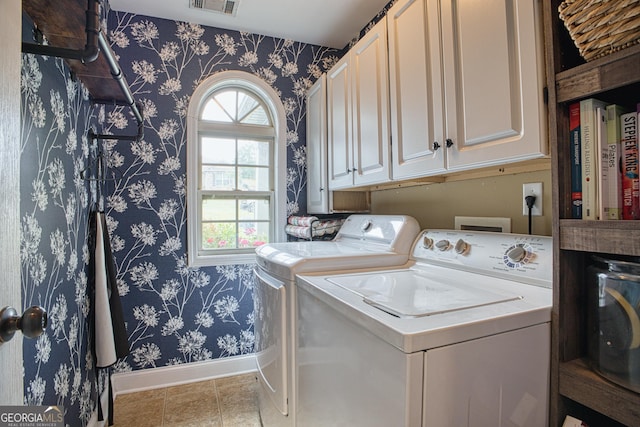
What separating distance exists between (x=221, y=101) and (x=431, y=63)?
1774mm

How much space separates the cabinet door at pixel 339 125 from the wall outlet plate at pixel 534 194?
958 millimetres

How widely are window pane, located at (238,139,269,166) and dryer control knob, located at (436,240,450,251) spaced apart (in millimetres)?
1689

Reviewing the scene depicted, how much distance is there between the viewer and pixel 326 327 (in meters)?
1.07

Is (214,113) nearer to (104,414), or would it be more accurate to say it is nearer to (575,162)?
(104,414)

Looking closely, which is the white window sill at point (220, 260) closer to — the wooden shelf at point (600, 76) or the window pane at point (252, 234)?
the window pane at point (252, 234)

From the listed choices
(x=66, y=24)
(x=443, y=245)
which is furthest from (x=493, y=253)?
(x=66, y=24)

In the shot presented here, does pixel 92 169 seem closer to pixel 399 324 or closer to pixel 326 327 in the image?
pixel 326 327

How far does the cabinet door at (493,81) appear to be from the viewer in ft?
3.15

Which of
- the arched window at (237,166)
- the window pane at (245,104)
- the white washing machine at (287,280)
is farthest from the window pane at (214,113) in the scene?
the white washing machine at (287,280)

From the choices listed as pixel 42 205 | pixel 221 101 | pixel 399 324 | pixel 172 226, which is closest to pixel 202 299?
pixel 172 226

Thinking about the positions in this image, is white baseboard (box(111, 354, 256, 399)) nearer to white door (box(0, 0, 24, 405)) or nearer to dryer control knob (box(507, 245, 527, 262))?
white door (box(0, 0, 24, 405))

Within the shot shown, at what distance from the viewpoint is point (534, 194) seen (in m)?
1.26

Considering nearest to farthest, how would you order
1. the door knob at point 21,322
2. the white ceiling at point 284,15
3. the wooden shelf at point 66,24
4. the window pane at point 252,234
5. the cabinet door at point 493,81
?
1. the door knob at point 21,322
2. the cabinet door at point 493,81
3. the wooden shelf at point 66,24
4. the white ceiling at point 284,15
5. the window pane at point 252,234

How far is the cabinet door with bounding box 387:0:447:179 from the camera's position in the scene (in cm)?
132
